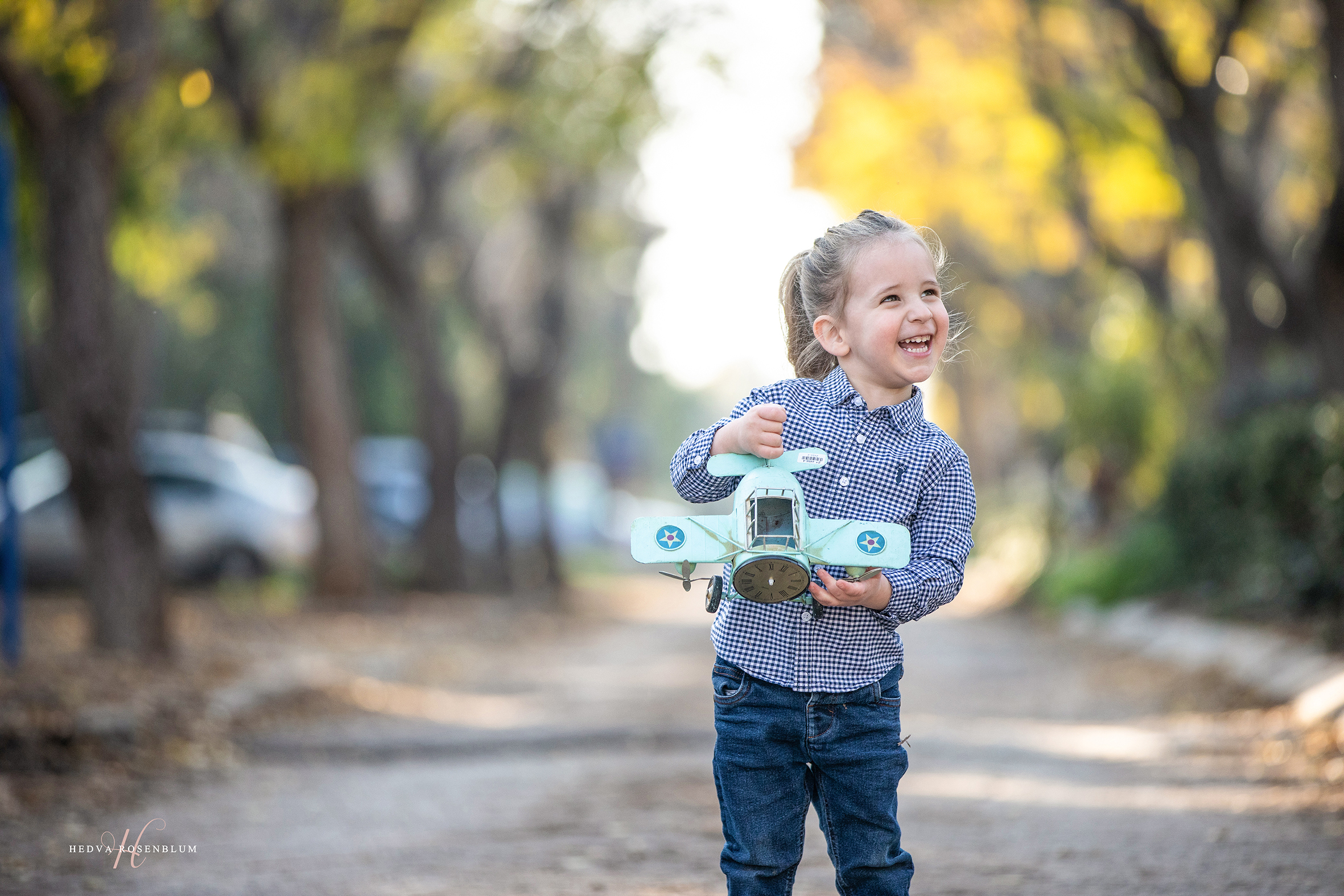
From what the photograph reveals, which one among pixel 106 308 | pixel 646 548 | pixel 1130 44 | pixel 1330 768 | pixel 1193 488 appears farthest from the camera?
pixel 1130 44

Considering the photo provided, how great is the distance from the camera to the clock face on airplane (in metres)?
2.85

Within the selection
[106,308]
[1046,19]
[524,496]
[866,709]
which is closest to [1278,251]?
[1046,19]

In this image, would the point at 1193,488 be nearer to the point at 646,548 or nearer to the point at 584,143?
the point at 584,143

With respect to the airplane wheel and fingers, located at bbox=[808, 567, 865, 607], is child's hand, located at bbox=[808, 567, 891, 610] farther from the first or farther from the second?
the airplane wheel

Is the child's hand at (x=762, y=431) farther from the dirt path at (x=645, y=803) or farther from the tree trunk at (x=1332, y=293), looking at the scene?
the tree trunk at (x=1332, y=293)

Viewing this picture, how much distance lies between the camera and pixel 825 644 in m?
3.12

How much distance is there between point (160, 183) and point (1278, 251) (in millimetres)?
10321

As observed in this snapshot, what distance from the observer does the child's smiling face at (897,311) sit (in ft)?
10.2

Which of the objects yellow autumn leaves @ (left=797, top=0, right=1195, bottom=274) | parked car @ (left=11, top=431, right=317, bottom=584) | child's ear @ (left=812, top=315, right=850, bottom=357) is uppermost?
yellow autumn leaves @ (left=797, top=0, right=1195, bottom=274)

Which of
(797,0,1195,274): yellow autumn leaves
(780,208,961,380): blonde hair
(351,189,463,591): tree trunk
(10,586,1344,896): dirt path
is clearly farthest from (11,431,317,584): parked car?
(780,208,961,380): blonde hair

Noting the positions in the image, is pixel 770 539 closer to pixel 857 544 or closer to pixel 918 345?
pixel 857 544

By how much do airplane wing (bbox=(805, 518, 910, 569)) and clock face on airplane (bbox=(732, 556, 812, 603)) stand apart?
0.18 ft

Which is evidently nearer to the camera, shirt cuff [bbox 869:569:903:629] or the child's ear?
shirt cuff [bbox 869:569:903:629]

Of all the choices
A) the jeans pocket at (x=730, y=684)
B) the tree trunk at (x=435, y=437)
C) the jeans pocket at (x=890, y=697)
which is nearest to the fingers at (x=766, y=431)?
the jeans pocket at (x=730, y=684)
